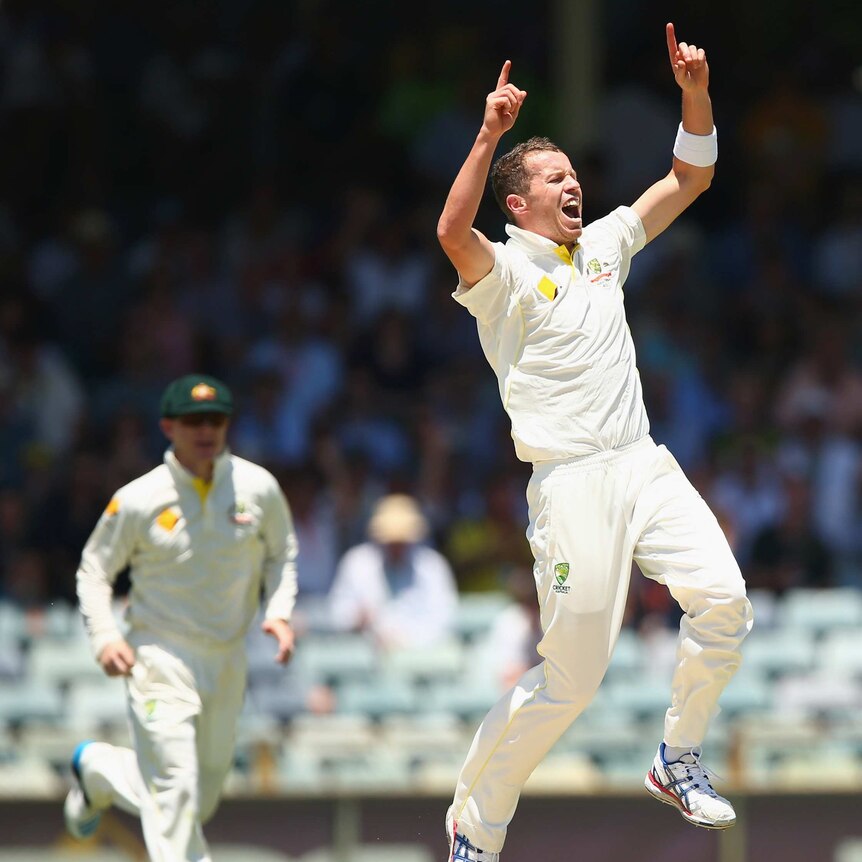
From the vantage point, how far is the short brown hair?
5.96m

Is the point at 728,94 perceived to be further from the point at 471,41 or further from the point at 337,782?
the point at 337,782

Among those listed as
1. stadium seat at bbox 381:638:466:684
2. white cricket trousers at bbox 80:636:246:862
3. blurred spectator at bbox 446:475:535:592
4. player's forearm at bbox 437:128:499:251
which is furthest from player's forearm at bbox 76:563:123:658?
blurred spectator at bbox 446:475:535:592

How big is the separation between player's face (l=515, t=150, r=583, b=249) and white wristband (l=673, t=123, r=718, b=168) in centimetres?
44

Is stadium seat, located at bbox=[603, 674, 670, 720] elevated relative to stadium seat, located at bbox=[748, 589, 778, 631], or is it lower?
lower

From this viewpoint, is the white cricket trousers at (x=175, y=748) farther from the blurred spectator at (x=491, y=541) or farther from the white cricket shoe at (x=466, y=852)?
the blurred spectator at (x=491, y=541)

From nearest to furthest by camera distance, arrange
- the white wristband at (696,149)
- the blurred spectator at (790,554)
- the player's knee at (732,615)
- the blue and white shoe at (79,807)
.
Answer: the player's knee at (732,615), the white wristband at (696,149), the blue and white shoe at (79,807), the blurred spectator at (790,554)

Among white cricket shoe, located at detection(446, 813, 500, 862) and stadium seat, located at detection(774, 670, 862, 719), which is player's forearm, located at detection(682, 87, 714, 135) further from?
stadium seat, located at detection(774, 670, 862, 719)

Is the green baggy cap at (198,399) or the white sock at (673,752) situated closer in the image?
the white sock at (673,752)

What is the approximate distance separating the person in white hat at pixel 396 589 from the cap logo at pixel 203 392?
9.85 feet

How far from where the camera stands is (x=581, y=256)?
6074mm

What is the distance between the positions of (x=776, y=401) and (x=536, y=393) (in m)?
5.79

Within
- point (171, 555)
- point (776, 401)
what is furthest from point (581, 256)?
point (776, 401)

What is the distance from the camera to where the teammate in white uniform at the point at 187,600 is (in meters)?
6.70

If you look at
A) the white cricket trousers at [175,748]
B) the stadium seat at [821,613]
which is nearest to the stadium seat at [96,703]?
the white cricket trousers at [175,748]
